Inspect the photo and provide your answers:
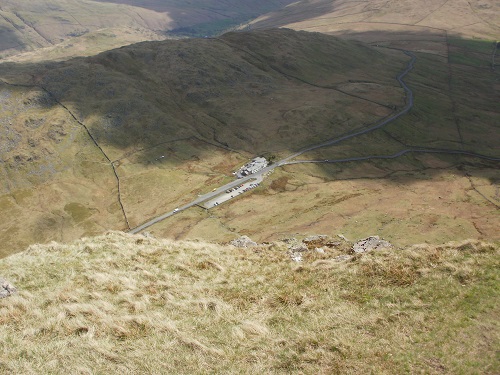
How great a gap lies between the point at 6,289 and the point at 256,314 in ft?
67.0

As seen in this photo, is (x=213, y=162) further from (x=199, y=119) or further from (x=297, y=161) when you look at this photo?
(x=199, y=119)

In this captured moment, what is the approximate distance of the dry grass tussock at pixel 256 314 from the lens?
18.7 meters

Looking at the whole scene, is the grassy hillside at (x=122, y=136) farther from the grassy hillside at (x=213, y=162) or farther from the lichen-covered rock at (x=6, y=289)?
the lichen-covered rock at (x=6, y=289)

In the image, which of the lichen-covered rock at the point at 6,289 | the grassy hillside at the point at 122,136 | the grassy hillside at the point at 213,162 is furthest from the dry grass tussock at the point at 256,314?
the grassy hillside at the point at 122,136

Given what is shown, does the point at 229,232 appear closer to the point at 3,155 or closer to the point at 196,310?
the point at 196,310

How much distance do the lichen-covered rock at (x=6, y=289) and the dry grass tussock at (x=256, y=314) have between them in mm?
965

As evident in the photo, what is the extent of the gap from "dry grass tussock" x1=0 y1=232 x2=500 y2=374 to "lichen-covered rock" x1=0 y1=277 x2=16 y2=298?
0.96 metres

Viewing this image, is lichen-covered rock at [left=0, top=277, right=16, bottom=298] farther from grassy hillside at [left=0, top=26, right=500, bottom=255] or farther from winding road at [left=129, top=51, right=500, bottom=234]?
winding road at [left=129, top=51, right=500, bottom=234]

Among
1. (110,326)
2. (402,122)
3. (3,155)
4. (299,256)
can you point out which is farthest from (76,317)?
(402,122)

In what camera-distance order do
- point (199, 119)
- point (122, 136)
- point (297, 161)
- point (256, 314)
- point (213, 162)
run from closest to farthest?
1. point (256, 314)
2. point (297, 161)
3. point (213, 162)
4. point (122, 136)
5. point (199, 119)

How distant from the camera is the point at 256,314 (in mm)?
24281

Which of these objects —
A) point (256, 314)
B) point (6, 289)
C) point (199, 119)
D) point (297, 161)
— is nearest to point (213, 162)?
point (297, 161)

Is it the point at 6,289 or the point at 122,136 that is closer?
the point at 6,289

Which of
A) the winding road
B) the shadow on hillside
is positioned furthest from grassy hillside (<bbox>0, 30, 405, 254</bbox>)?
the winding road
